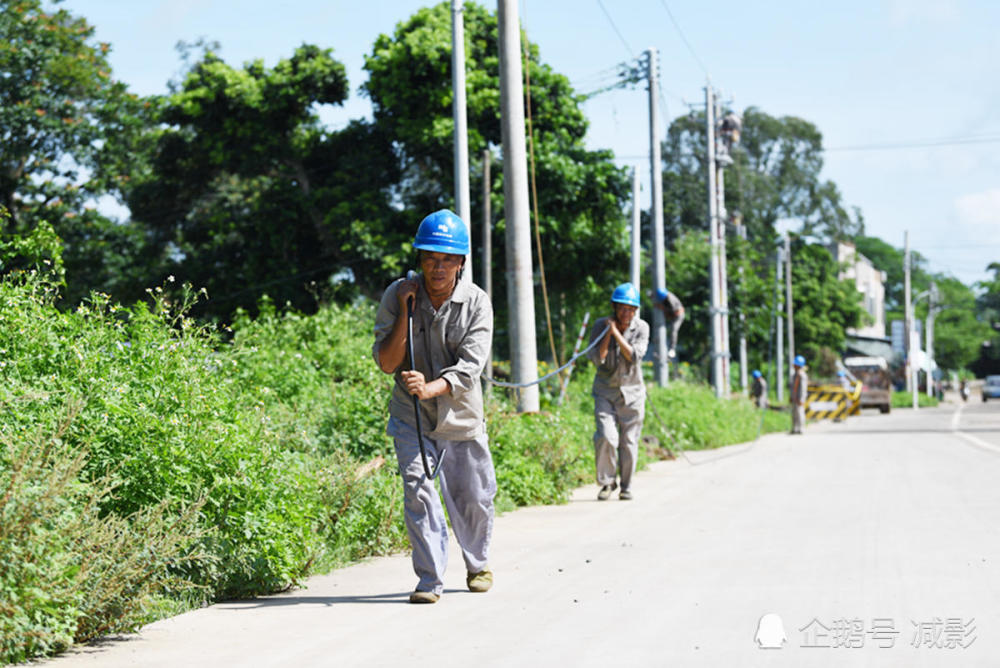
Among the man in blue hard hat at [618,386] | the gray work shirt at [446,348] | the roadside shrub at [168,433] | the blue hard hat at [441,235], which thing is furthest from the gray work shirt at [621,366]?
the blue hard hat at [441,235]

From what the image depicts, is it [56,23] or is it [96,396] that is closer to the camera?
[96,396]

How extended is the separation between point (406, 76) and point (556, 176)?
4612mm

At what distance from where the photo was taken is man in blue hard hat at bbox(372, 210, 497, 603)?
627cm

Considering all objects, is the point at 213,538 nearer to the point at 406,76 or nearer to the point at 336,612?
the point at 336,612

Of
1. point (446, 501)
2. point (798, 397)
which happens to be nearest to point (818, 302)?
point (798, 397)

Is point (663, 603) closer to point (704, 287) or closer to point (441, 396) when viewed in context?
point (441, 396)

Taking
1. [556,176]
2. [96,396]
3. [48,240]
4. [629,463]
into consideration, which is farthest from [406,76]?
[96,396]

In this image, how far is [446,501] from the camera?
6.64m

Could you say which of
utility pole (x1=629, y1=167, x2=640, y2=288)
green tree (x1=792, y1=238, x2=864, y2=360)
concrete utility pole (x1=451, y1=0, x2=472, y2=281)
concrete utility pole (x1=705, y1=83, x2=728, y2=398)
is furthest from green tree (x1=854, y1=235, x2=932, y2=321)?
concrete utility pole (x1=451, y1=0, x2=472, y2=281)

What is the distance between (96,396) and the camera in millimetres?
5984

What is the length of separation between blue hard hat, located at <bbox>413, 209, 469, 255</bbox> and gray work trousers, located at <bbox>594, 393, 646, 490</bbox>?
5539mm

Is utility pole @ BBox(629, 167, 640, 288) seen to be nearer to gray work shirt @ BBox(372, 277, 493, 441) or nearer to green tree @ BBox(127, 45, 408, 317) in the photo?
green tree @ BBox(127, 45, 408, 317)

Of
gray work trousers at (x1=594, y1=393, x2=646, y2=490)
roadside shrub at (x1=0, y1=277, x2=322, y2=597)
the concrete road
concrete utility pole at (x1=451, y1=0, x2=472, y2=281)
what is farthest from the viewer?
concrete utility pole at (x1=451, y1=0, x2=472, y2=281)

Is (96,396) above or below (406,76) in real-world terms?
below
